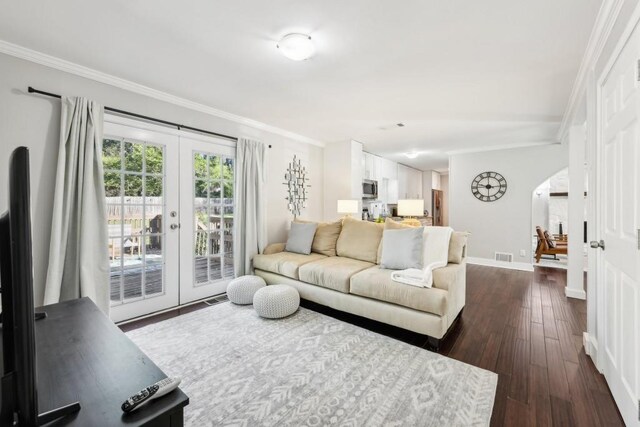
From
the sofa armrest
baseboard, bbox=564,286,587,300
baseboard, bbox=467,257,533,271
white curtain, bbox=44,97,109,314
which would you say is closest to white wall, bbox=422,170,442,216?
baseboard, bbox=467,257,533,271

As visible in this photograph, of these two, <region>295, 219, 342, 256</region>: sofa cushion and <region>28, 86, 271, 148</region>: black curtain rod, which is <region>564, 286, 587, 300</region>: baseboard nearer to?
<region>295, 219, 342, 256</region>: sofa cushion

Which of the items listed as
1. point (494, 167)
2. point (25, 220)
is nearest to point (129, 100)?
point (25, 220)

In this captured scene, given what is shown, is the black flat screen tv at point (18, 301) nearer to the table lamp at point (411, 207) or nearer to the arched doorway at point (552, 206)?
the table lamp at point (411, 207)

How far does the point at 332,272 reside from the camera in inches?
120

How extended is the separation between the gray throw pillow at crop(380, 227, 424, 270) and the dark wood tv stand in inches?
95.8

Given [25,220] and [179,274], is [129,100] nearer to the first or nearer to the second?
[179,274]

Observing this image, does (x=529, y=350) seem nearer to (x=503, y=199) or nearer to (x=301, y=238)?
(x=301, y=238)

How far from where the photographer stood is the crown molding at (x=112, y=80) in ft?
7.44

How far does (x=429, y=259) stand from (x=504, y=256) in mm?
3584

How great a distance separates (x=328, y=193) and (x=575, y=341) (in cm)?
384

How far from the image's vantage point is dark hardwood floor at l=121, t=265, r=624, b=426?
1.67m

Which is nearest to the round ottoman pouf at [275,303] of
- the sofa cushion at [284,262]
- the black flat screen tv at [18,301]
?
the sofa cushion at [284,262]

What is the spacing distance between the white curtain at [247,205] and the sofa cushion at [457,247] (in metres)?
2.46

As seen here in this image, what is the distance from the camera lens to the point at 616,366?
1694 mm
